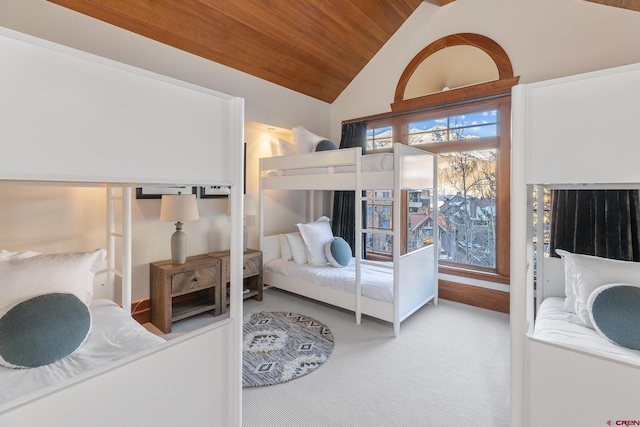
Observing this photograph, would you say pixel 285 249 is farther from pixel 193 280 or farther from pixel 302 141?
pixel 302 141

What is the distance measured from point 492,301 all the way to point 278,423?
260 centimetres

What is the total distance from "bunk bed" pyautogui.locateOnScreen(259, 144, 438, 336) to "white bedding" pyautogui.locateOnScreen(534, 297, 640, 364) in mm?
1098

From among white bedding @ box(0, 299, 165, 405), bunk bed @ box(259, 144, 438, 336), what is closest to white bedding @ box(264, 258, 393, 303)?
bunk bed @ box(259, 144, 438, 336)

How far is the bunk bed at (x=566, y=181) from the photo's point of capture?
982 mm

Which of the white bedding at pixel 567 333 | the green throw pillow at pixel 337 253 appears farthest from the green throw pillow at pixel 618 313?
the green throw pillow at pixel 337 253

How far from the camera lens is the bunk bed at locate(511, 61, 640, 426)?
0.98 meters

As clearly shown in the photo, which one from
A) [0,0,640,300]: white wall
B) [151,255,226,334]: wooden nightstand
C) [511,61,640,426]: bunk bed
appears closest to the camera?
[511,61,640,426]: bunk bed

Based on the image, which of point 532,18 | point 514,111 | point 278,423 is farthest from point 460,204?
point 278,423

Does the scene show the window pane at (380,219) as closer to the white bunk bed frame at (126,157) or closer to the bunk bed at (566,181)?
the bunk bed at (566,181)

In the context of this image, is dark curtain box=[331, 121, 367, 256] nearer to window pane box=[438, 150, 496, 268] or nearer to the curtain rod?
the curtain rod

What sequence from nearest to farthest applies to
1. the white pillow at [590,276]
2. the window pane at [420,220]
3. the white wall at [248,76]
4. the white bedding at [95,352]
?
the white bedding at [95,352]
the white pillow at [590,276]
the white wall at [248,76]
the window pane at [420,220]

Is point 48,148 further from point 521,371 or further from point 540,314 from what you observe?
point 540,314

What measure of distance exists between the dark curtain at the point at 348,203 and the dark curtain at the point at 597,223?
212 centimetres

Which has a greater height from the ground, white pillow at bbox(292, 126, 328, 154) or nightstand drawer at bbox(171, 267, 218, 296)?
white pillow at bbox(292, 126, 328, 154)
